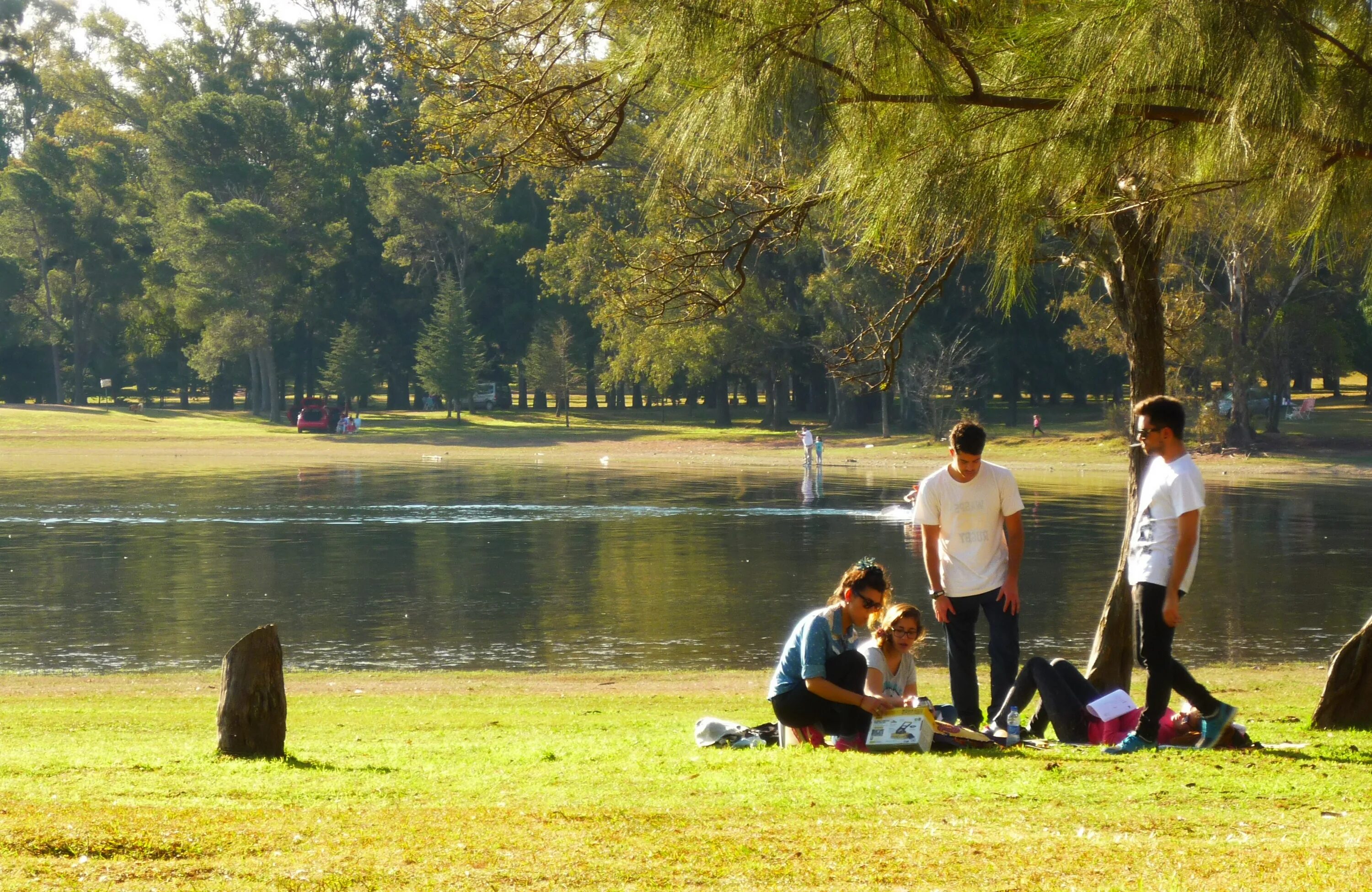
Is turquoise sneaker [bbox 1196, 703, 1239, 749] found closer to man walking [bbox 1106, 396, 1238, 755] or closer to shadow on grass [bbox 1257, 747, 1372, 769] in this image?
man walking [bbox 1106, 396, 1238, 755]

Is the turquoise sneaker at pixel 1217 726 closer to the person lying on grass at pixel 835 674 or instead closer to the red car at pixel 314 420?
the person lying on grass at pixel 835 674

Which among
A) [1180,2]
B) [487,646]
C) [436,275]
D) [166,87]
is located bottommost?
[487,646]

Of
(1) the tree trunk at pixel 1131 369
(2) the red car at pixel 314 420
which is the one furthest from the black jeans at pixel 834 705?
(2) the red car at pixel 314 420

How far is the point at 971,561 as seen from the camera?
8.68 meters

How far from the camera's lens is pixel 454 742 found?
9.52m

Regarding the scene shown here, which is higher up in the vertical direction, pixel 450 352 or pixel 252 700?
pixel 450 352

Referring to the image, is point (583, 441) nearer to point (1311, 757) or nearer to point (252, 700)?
point (252, 700)

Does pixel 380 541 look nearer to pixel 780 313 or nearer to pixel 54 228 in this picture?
pixel 780 313

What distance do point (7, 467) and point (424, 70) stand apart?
4493cm

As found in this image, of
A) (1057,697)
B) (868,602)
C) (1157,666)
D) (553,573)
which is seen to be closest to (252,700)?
(868,602)

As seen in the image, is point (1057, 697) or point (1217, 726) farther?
point (1057, 697)

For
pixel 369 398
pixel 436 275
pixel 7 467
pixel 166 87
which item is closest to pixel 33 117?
pixel 166 87

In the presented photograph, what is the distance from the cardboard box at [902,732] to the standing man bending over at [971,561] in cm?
102

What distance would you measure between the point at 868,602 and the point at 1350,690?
3293 millimetres
